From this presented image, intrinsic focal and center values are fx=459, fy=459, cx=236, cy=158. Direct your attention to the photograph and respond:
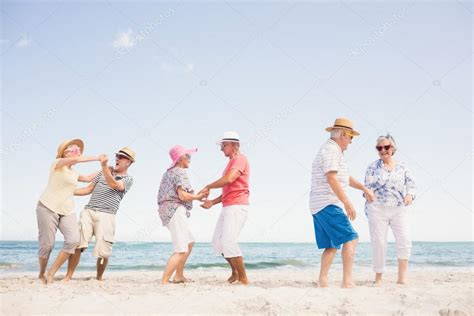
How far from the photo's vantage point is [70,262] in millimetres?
5559

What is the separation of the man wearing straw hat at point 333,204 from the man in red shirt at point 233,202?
83 centimetres

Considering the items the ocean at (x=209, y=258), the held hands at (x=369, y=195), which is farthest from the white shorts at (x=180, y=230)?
the ocean at (x=209, y=258)

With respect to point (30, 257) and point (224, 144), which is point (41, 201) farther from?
point (30, 257)

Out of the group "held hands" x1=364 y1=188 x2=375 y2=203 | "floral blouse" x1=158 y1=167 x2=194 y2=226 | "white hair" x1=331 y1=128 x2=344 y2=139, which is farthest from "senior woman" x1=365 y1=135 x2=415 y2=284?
"floral blouse" x1=158 y1=167 x2=194 y2=226

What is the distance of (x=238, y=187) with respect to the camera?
5.23m

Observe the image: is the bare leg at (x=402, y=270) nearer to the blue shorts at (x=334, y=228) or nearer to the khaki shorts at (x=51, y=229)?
the blue shorts at (x=334, y=228)

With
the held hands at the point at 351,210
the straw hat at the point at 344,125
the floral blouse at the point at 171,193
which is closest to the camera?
the held hands at the point at 351,210

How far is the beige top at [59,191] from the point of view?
17.3 feet

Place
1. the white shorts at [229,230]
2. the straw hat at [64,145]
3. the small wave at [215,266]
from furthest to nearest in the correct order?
the small wave at [215,266] < the straw hat at [64,145] < the white shorts at [229,230]

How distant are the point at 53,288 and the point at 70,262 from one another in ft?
2.93

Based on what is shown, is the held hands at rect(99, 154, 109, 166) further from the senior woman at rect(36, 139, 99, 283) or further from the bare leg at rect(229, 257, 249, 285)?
the bare leg at rect(229, 257, 249, 285)

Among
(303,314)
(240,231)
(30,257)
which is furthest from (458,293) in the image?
(30,257)

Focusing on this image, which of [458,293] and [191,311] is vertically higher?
[458,293]

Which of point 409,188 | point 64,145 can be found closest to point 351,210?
point 409,188
